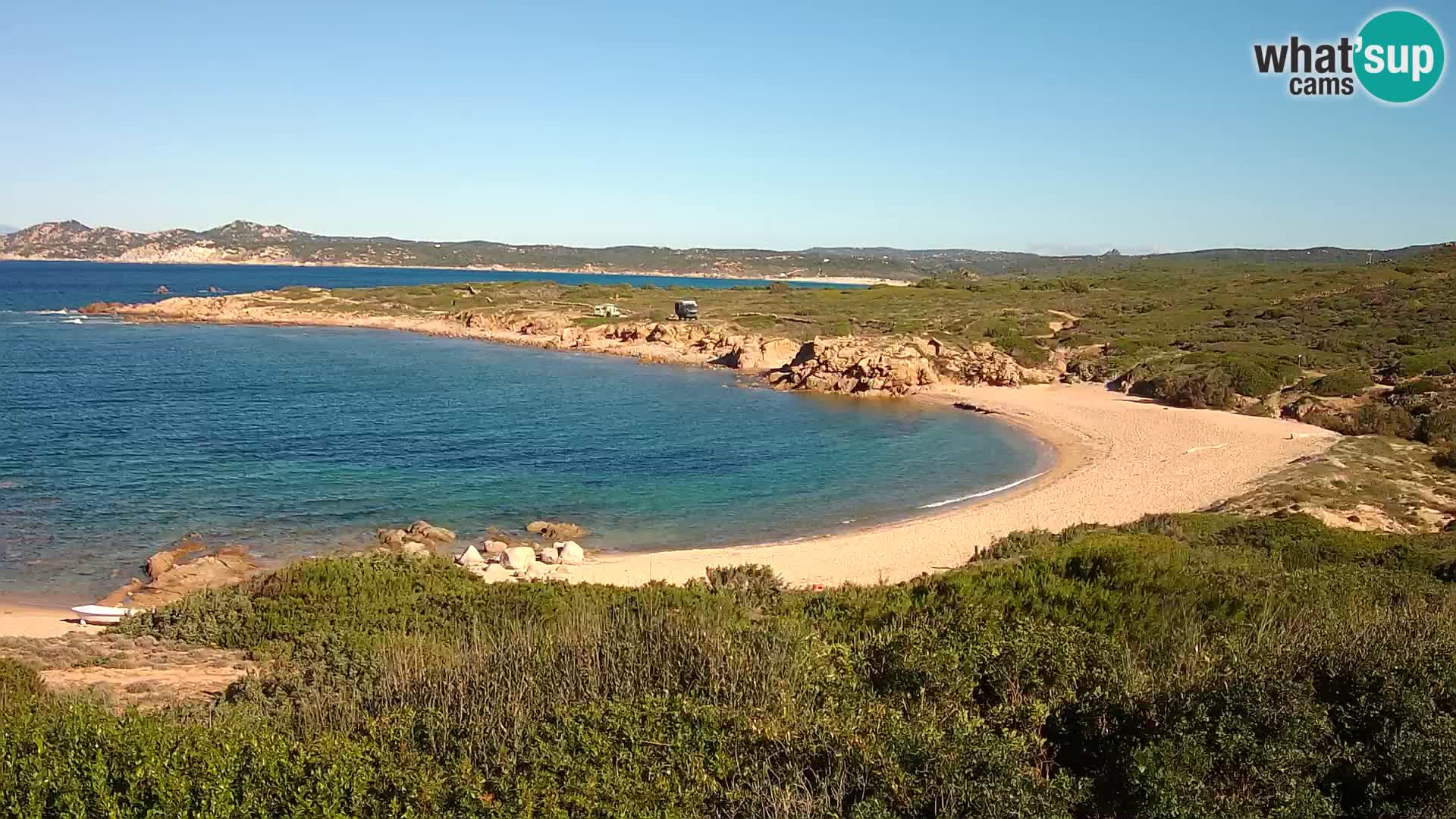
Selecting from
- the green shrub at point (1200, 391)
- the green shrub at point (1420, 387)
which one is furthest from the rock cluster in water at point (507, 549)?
the green shrub at point (1420, 387)

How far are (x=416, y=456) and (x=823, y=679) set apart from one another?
23.5m

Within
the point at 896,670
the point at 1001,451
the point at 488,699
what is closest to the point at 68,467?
the point at 488,699

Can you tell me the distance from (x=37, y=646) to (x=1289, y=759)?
13.6m

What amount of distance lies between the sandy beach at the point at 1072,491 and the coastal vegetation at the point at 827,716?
7.19 m

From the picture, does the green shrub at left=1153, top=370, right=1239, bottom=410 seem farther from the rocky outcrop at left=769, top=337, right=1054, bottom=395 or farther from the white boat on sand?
the white boat on sand

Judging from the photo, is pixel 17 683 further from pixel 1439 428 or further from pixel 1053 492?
pixel 1439 428

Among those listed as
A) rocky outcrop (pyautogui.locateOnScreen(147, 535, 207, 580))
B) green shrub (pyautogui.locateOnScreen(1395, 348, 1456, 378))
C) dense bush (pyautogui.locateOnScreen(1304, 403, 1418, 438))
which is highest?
green shrub (pyautogui.locateOnScreen(1395, 348, 1456, 378))

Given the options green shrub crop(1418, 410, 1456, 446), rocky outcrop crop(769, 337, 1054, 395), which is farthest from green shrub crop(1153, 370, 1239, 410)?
green shrub crop(1418, 410, 1456, 446)

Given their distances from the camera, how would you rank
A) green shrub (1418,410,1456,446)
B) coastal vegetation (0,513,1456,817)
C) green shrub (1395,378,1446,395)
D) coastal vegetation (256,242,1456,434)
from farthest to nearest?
coastal vegetation (256,242,1456,434) < green shrub (1395,378,1446,395) < green shrub (1418,410,1456,446) < coastal vegetation (0,513,1456,817)

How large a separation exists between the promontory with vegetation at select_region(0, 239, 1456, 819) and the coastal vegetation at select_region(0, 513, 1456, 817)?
3cm

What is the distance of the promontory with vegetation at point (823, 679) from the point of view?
19.6 ft

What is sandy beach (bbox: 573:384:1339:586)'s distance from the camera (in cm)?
1858

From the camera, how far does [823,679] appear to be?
25.6ft

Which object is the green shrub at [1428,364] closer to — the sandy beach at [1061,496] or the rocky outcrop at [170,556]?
the sandy beach at [1061,496]
